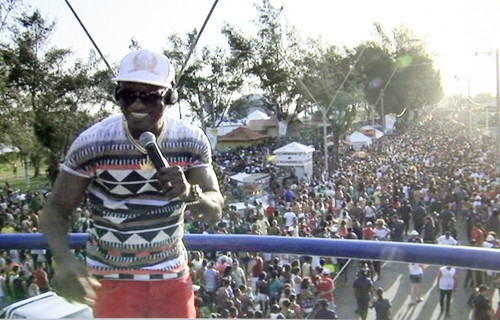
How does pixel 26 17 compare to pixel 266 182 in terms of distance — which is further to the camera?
pixel 26 17

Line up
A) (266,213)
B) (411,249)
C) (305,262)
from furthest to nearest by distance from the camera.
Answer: (266,213) < (305,262) < (411,249)

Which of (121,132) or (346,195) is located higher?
(121,132)

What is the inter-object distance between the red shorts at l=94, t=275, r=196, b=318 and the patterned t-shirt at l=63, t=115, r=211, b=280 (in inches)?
1.0

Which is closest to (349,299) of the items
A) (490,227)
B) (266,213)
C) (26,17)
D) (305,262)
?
(305,262)

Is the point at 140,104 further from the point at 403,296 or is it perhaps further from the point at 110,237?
the point at 403,296

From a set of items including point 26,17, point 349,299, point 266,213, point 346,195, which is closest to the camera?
point 349,299

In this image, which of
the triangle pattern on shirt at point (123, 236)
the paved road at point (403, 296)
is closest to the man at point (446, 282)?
the paved road at point (403, 296)

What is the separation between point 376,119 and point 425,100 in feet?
20.1

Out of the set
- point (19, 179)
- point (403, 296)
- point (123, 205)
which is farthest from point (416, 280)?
point (19, 179)

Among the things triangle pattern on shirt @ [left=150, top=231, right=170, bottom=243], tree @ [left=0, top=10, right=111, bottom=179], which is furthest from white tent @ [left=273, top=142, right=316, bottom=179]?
triangle pattern on shirt @ [left=150, top=231, right=170, bottom=243]

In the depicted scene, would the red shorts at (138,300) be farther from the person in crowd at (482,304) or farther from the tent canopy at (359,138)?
the tent canopy at (359,138)

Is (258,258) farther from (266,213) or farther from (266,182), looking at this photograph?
(266,182)

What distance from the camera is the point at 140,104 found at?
1.72 meters

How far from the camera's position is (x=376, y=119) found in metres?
63.9
